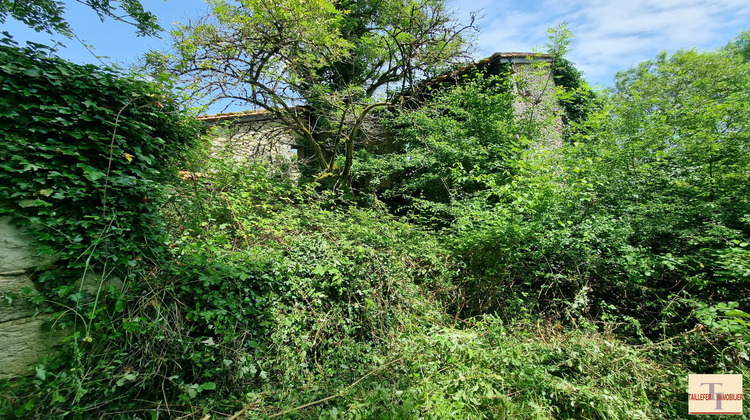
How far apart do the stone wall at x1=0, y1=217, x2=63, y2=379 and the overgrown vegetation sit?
0.11 m

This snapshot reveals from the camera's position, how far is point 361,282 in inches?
136

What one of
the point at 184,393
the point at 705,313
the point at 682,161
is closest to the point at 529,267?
the point at 705,313

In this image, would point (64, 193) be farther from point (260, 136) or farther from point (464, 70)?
point (464, 70)

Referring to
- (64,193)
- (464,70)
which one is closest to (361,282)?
(64,193)

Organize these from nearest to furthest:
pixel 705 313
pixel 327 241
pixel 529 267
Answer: pixel 705 313, pixel 327 241, pixel 529 267

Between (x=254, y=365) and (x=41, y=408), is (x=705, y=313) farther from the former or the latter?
(x=41, y=408)

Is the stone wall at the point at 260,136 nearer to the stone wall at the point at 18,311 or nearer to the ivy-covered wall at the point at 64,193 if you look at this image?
the ivy-covered wall at the point at 64,193

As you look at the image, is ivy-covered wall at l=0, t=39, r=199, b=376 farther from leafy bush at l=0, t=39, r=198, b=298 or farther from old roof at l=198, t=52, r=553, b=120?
old roof at l=198, t=52, r=553, b=120

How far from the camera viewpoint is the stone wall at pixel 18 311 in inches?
69.7

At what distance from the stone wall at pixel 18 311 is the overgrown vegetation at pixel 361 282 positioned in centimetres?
11

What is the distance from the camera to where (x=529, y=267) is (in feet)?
14.6

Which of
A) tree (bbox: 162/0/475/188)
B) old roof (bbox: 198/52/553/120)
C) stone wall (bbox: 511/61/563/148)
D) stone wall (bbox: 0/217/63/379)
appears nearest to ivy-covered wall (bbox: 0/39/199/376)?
stone wall (bbox: 0/217/63/379)

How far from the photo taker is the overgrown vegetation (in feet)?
6.58

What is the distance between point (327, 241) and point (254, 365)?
1643mm
